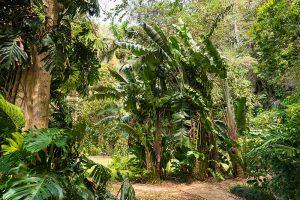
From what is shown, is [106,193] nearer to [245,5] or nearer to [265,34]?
[265,34]

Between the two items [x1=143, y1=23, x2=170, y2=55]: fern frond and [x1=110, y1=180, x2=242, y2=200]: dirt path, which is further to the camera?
[x1=143, y1=23, x2=170, y2=55]: fern frond

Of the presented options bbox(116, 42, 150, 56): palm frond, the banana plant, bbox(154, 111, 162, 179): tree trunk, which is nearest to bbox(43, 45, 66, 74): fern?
the banana plant

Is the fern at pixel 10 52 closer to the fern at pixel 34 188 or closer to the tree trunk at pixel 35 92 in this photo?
the tree trunk at pixel 35 92

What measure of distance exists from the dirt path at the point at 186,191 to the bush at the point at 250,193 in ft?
0.47

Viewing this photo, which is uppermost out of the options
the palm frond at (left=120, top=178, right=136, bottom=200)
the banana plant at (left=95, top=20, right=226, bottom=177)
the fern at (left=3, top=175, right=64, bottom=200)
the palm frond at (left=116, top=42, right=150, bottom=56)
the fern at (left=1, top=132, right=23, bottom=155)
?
the palm frond at (left=116, top=42, right=150, bottom=56)

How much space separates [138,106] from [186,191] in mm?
2690

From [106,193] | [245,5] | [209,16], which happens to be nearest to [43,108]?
[106,193]

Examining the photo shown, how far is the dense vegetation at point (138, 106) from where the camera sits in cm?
271

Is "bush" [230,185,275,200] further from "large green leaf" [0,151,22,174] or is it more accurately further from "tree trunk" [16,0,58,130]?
"large green leaf" [0,151,22,174]

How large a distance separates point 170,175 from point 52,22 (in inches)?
222

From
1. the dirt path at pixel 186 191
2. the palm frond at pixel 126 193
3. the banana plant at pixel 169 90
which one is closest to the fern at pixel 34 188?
the palm frond at pixel 126 193

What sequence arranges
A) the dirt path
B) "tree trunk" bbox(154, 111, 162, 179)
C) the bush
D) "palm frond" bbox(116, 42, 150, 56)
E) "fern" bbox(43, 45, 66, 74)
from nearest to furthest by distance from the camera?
"fern" bbox(43, 45, 66, 74), the bush, the dirt path, "palm frond" bbox(116, 42, 150, 56), "tree trunk" bbox(154, 111, 162, 179)

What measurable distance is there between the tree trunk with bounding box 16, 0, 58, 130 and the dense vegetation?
10 mm

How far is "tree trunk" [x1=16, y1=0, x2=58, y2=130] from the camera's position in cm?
306
